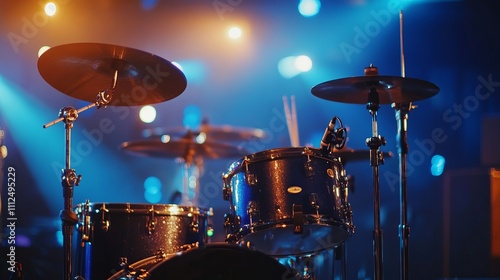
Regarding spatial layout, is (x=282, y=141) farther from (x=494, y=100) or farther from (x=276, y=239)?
(x=276, y=239)

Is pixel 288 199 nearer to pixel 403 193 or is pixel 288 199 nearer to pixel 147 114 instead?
pixel 403 193

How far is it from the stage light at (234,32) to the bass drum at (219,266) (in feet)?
14.0

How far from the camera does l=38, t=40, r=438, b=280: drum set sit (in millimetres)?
3271

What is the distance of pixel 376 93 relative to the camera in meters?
3.61

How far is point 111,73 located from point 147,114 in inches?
123

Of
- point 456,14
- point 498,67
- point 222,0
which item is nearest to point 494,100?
point 498,67

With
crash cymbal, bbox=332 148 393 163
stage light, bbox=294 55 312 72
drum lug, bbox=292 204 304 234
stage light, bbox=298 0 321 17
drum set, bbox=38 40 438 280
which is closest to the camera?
drum lug, bbox=292 204 304 234

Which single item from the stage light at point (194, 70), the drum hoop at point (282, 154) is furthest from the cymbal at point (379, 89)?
the stage light at point (194, 70)

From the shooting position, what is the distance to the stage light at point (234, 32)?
21.4 feet

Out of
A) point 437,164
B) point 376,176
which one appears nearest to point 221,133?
point 437,164

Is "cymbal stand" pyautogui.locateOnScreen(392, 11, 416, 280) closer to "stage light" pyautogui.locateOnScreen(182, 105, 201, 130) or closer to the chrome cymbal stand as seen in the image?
the chrome cymbal stand

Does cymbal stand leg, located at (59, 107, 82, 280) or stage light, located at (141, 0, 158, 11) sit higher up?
stage light, located at (141, 0, 158, 11)

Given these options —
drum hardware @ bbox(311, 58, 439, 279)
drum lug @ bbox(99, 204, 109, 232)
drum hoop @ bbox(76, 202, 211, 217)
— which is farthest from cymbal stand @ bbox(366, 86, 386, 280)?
drum lug @ bbox(99, 204, 109, 232)

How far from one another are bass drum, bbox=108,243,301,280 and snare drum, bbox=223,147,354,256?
0.62 metres
